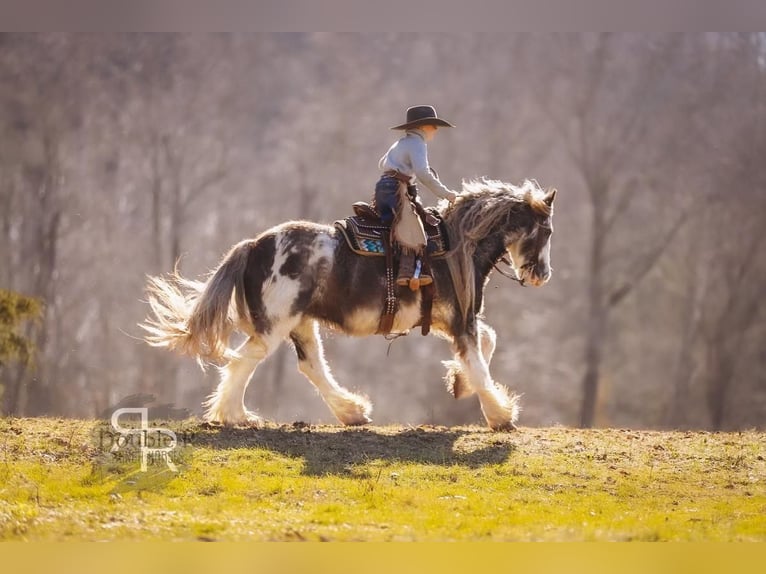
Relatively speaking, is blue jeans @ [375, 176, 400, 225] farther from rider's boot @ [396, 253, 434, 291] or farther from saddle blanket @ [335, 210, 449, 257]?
rider's boot @ [396, 253, 434, 291]

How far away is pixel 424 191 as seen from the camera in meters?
25.2

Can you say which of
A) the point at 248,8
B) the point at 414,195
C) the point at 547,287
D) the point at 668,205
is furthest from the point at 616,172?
the point at 414,195

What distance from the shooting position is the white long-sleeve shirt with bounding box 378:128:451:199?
975cm

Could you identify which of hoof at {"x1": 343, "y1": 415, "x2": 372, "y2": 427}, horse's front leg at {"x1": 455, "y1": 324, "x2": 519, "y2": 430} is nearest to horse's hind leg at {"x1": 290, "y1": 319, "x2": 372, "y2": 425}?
hoof at {"x1": 343, "y1": 415, "x2": 372, "y2": 427}

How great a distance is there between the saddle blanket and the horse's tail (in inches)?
35.5

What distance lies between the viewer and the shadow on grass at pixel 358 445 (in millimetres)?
8820

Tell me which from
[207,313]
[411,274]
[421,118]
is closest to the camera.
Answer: [207,313]

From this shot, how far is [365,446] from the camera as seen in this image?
9.19 meters

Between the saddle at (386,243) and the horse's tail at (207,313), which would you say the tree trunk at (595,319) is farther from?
the horse's tail at (207,313)

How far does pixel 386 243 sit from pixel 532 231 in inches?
61.6

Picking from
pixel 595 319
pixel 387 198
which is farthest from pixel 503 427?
pixel 595 319

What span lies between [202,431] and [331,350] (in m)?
18.4

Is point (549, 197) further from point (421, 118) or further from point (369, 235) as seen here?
point (369, 235)

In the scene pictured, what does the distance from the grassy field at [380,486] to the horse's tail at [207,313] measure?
0.75 metres
